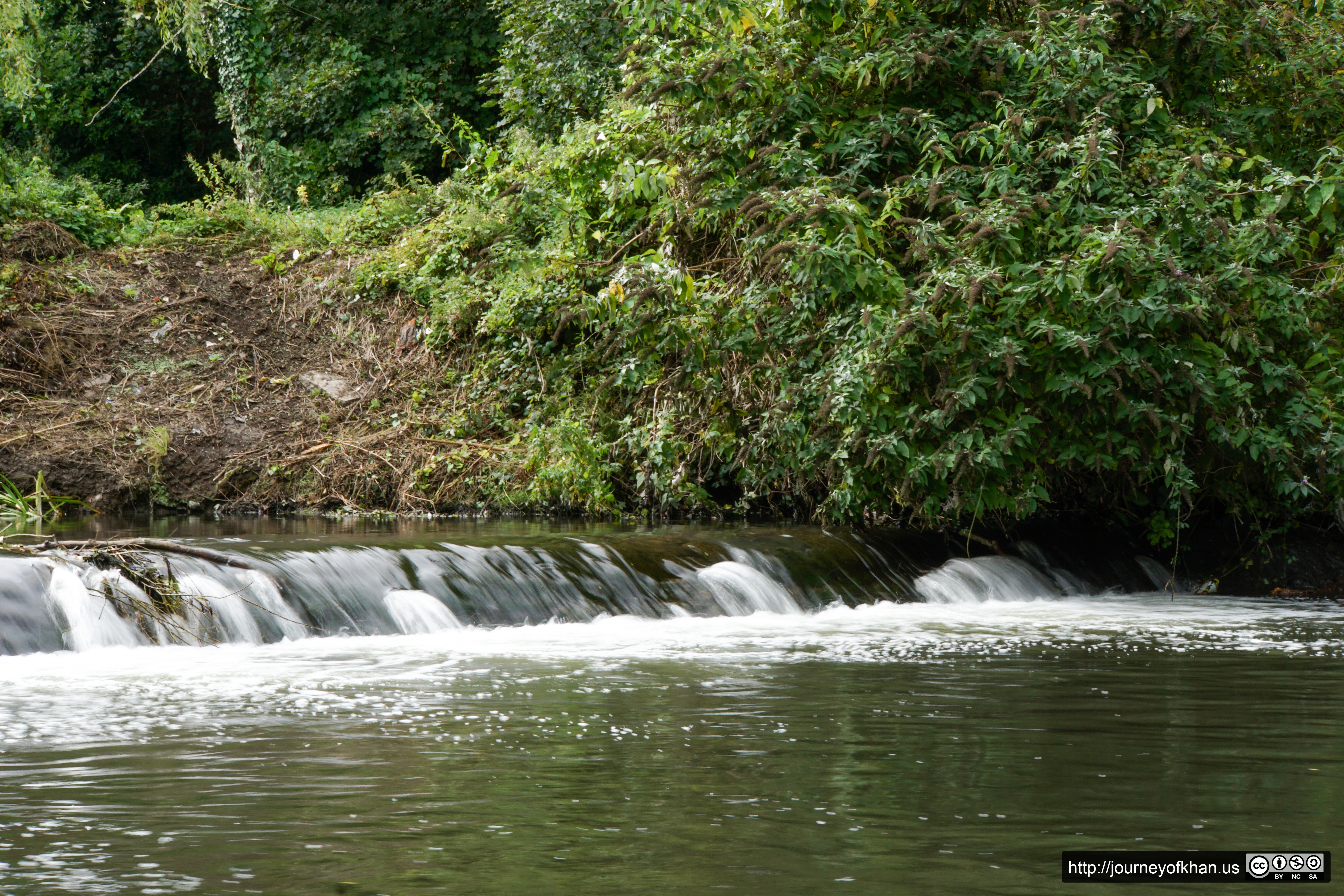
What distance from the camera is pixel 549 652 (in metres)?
8.30

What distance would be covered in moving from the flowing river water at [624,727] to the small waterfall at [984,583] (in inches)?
4.7

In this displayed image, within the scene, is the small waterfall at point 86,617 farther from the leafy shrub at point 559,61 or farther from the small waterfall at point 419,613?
the leafy shrub at point 559,61

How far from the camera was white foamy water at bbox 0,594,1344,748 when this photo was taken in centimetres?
630

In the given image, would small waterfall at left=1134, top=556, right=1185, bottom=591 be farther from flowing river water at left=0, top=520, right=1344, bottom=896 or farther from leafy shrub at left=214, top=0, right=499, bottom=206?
leafy shrub at left=214, top=0, right=499, bottom=206

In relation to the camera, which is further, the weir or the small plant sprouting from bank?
the small plant sprouting from bank

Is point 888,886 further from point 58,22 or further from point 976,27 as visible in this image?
point 58,22

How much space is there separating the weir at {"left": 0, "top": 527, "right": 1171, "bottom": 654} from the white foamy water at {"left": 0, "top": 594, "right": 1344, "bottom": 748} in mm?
141

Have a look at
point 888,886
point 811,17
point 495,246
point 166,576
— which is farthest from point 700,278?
point 888,886

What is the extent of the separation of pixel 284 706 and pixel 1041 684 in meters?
3.68

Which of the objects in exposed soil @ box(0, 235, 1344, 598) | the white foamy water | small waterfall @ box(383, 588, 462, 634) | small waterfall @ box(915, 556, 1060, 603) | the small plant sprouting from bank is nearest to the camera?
the white foamy water

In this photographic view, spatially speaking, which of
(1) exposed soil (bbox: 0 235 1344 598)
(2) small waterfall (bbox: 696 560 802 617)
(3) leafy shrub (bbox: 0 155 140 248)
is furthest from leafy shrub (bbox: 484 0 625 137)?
(2) small waterfall (bbox: 696 560 802 617)

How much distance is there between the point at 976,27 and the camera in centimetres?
1222

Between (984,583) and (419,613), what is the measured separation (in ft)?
16.2

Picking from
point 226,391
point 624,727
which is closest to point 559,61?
point 226,391
